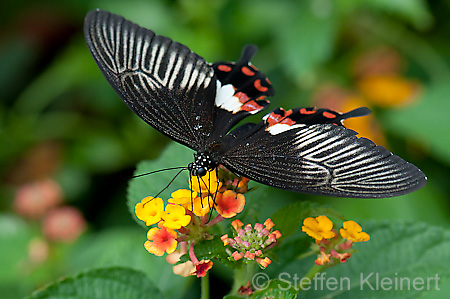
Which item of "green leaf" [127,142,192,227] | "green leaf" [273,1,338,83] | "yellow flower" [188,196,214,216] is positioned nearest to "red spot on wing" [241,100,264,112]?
"green leaf" [127,142,192,227]

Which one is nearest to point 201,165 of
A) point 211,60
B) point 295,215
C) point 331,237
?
point 295,215

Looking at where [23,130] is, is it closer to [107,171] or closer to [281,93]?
[107,171]

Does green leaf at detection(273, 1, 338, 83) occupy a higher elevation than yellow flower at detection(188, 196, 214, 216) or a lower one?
higher

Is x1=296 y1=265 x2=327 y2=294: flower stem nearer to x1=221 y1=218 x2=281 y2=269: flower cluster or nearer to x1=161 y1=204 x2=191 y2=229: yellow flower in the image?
x1=221 y1=218 x2=281 y2=269: flower cluster

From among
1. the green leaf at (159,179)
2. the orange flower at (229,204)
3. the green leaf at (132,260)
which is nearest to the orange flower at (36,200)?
the green leaf at (132,260)

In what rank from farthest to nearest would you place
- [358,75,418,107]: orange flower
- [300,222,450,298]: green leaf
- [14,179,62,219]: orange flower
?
[358,75,418,107]: orange flower < [14,179,62,219]: orange flower < [300,222,450,298]: green leaf

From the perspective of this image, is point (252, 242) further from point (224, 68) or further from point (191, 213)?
point (224, 68)

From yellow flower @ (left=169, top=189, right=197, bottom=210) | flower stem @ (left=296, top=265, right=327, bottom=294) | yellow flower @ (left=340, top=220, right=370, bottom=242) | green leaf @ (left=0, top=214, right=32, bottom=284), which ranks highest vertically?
yellow flower @ (left=169, top=189, right=197, bottom=210)
